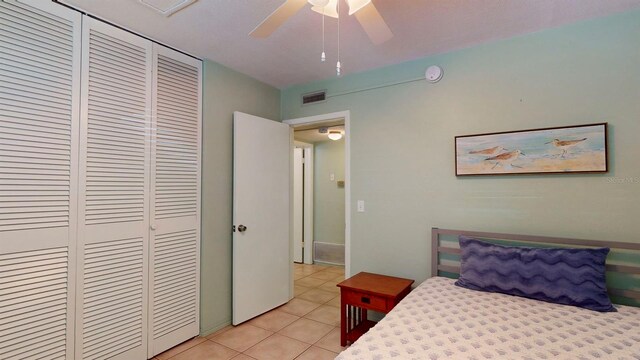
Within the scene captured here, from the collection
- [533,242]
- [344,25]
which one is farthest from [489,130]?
[344,25]

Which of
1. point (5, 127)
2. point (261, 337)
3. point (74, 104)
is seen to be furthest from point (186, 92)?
point (261, 337)

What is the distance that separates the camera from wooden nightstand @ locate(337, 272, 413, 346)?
2262 millimetres

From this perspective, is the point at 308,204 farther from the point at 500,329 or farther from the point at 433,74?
the point at 500,329

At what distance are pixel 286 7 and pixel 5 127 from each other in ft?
5.57

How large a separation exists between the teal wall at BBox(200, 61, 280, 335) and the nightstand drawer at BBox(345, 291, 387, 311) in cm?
124

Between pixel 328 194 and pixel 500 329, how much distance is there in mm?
3784

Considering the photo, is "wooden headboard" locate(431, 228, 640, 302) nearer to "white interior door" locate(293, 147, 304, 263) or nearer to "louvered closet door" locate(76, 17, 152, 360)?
"louvered closet door" locate(76, 17, 152, 360)

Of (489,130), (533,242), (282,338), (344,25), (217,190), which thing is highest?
(344,25)

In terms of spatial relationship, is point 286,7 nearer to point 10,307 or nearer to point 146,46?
point 146,46

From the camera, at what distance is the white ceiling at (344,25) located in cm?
187

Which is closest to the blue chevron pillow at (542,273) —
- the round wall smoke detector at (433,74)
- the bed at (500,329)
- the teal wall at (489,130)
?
the bed at (500,329)

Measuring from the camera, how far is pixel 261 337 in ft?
8.63

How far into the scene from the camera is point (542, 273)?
1.88 m

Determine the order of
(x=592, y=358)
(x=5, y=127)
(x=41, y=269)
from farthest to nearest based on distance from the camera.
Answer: (x=41, y=269), (x=5, y=127), (x=592, y=358)
